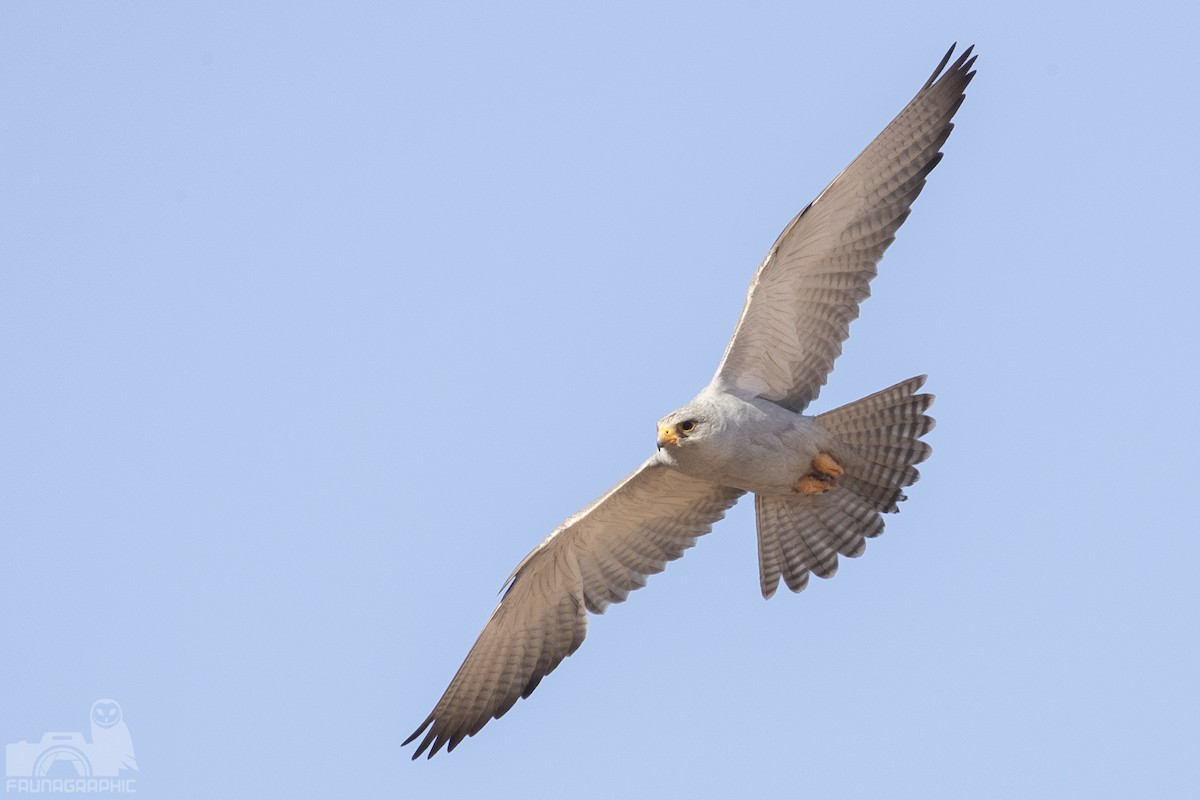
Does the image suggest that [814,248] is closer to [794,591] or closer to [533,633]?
[794,591]

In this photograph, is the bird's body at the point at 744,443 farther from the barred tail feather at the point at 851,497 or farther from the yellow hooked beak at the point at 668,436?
the barred tail feather at the point at 851,497

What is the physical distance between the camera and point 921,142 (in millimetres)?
14109

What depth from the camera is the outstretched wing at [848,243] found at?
1402 centimetres

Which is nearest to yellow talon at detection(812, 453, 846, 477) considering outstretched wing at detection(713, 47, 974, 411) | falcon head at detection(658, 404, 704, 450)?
outstretched wing at detection(713, 47, 974, 411)

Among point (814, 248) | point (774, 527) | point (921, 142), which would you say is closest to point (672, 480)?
point (774, 527)

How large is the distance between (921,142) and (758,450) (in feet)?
8.58

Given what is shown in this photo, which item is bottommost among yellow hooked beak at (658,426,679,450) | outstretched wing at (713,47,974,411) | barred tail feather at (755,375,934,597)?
barred tail feather at (755,375,934,597)

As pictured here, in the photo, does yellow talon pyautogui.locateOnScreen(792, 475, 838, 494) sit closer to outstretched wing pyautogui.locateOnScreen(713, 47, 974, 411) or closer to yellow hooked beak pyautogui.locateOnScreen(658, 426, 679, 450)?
outstretched wing pyautogui.locateOnScreen(713, 47, 974, 411)

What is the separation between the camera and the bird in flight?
13.9 m

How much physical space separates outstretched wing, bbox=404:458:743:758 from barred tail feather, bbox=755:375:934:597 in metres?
0.55

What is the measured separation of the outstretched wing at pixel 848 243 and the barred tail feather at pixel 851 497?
655 mm

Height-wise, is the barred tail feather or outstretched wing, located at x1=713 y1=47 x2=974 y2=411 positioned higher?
outstretched wing, located at x1=713 y1=47 x2=974 y2=411

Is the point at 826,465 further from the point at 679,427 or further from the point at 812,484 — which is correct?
the point at 679,427

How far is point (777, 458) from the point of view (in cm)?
1394
